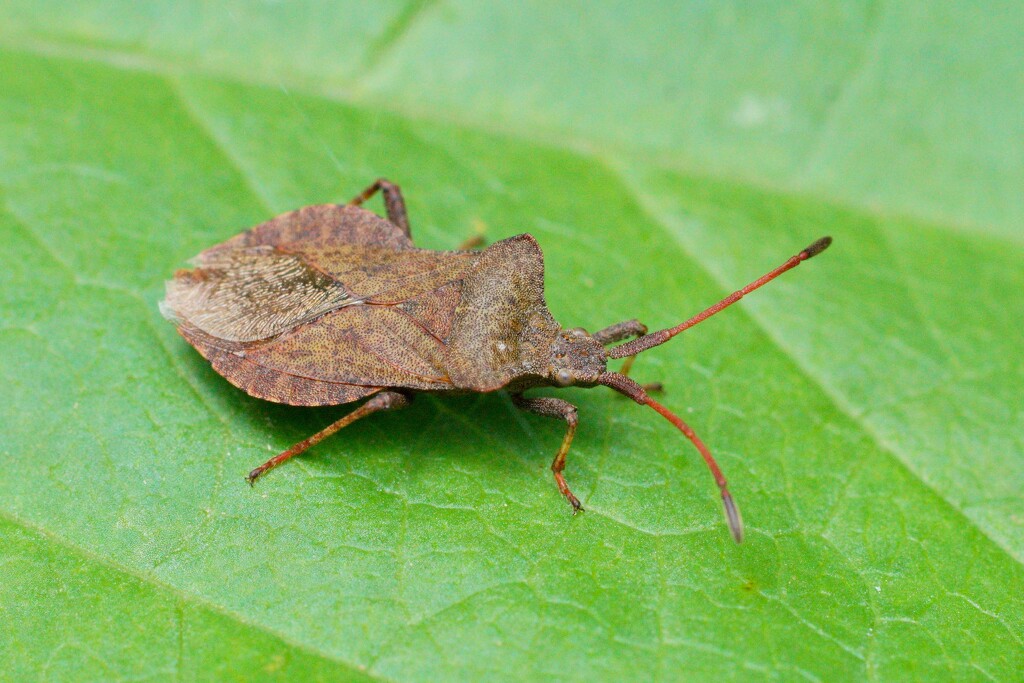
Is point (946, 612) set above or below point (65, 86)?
below

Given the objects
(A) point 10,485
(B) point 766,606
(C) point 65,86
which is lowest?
(A) point 10,485

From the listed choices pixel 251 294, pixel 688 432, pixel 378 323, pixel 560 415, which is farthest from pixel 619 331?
pixel 251 294

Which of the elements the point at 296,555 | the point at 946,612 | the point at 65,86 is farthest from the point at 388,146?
the point at 946,612

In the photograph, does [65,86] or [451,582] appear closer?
[451,582]

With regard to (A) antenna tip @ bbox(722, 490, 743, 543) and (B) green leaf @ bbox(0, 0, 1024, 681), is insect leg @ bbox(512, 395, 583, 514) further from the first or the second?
(A) antenna tip @ bbox(722, 490, 743, 543)

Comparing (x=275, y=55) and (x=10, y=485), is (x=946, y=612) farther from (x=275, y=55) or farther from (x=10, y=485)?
(x=275, y=55)

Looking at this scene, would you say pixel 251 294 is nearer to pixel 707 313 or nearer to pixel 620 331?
pixel 620 331

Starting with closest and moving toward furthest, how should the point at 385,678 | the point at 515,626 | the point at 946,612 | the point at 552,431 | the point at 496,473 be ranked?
the point at 385,678
the point at 515,626
the point at 946,612
the point at 496,473
the point at 552,431

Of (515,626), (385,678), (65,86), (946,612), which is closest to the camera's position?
(385,678)
